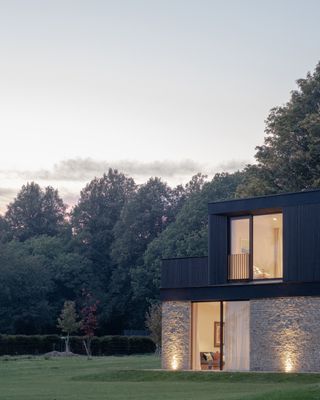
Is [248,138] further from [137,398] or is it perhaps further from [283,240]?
[137,398]

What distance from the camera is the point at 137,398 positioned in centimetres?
2588

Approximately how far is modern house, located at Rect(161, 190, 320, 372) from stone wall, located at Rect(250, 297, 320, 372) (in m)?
0.03

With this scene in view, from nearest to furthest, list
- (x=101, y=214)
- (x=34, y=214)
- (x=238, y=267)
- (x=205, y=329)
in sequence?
(x=238, y=267), (x=205, y=329), (x=101, y=214), (x=34, y=214)

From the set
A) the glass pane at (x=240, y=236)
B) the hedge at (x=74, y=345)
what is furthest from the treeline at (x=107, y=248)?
the glass pane at (x=240, y=236)

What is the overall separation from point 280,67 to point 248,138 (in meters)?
14.7

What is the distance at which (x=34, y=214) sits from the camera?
372 ft

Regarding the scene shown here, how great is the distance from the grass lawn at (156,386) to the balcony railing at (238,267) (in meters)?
4.48

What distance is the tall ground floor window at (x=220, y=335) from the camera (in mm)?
36594

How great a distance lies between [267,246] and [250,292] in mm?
1929

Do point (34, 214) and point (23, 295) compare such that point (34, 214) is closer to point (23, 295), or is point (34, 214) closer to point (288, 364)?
point (23, 295)

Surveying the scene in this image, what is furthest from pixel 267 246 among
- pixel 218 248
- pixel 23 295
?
pixel 23 295

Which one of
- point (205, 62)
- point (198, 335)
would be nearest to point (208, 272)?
point (198, 335)

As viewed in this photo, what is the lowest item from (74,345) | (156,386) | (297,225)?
(156,386)

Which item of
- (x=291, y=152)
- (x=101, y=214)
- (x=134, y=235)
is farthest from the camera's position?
(x=101, y=214)
